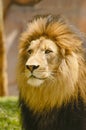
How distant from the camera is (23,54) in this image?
4715mm

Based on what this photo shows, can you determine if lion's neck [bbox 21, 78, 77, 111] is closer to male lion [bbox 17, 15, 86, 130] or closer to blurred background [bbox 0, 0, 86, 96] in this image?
male lion [bbox 17, 15, 86, 130]

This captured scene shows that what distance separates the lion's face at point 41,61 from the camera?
4344 mm

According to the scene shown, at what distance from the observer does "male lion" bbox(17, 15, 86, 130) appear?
448cm

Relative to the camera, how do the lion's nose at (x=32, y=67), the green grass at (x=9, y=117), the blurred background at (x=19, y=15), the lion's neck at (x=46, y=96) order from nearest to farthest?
the lion's nose at (x=32, y=67), the lion's neck at (x=46, y=96), the green grass at (x=9, y=117), the blurred background at (x=19, y=15)

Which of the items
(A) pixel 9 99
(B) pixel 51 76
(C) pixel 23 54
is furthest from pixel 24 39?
(A) pixel 9 99

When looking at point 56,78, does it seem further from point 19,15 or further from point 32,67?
point 19,15

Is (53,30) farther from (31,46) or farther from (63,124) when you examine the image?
(63,124)

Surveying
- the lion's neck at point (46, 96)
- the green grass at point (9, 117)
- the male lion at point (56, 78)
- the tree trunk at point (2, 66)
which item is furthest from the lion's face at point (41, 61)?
the tree trunk at point (2, 66)

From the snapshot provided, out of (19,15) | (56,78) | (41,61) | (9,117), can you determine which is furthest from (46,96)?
(19,15)

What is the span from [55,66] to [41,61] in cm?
18

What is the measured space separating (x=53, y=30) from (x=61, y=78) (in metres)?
0.42

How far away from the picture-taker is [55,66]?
4531 millimetres

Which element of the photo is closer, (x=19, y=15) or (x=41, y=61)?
(x=41, y=61)

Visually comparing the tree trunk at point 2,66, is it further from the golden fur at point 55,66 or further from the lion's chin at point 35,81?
the lion's chin at point 35,81
